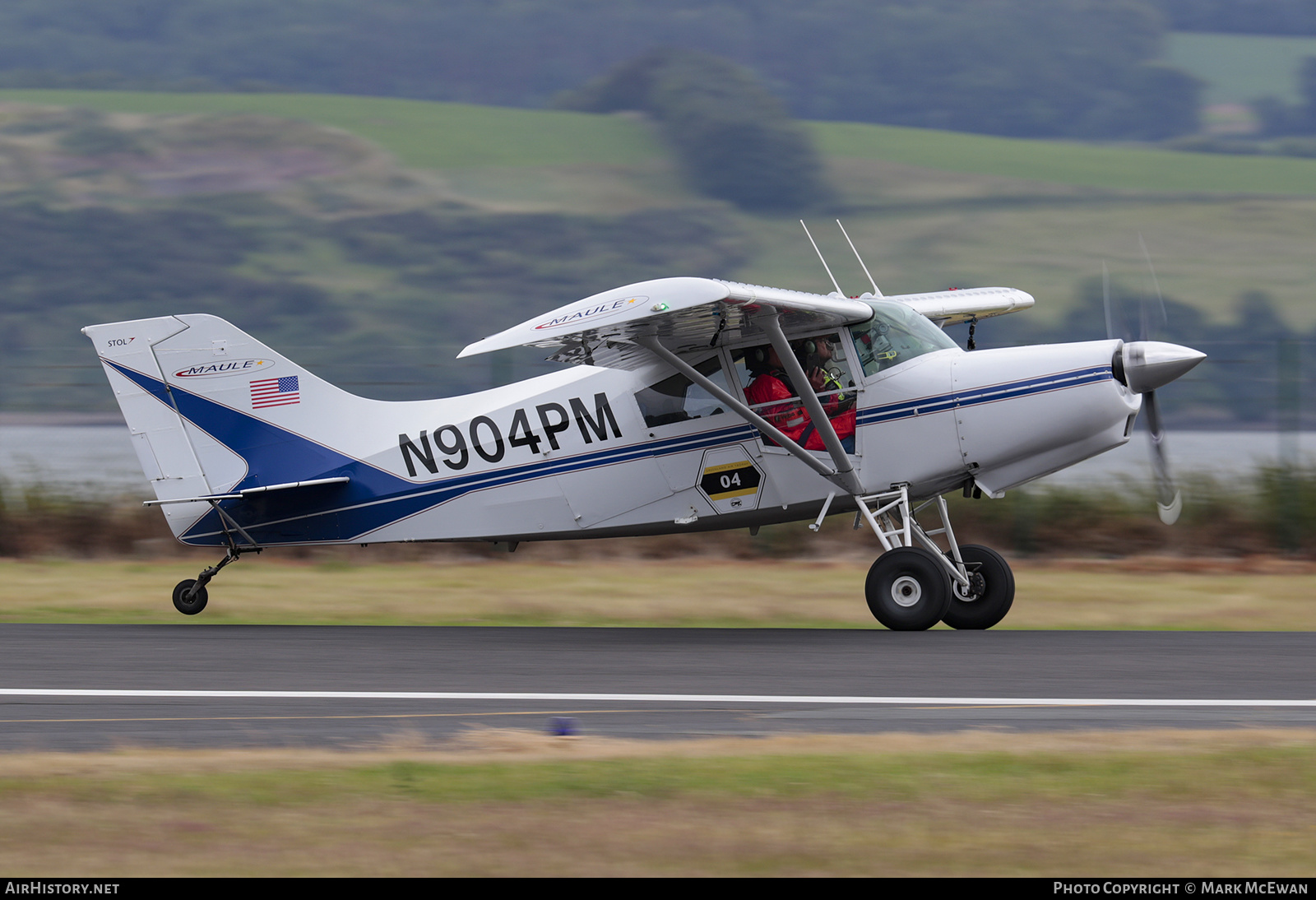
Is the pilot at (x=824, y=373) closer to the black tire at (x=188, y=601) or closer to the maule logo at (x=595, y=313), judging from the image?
the maule logo at (x=595, y=313)

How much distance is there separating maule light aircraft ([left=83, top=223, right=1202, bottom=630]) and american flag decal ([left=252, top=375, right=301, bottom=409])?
0.02 m

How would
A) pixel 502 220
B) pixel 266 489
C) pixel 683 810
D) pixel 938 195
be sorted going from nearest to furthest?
pixel 683 810 < pixel 266 489 < pixel 502 220 < pixel 938 195

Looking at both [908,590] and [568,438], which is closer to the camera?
[908,590]

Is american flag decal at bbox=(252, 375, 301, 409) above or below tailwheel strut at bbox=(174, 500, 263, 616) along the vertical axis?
above

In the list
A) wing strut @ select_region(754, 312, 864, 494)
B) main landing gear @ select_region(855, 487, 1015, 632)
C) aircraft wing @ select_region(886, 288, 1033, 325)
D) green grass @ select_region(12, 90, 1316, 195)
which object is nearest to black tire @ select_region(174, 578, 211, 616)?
wing strut @ select_region(754, 312, 864, 494)

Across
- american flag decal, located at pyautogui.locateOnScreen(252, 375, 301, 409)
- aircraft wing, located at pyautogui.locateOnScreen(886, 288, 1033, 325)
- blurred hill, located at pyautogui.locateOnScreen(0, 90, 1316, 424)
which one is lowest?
american flag decal, located at pyautogui.locateOnScreen(252, 375, 301, 409)

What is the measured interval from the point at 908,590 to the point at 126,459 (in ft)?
42.0

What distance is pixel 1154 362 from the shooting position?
35.2 ft

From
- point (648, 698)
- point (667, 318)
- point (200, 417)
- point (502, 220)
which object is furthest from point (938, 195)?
point (648, 698)

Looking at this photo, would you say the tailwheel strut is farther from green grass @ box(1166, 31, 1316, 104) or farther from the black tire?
green grass @ box(1166, 31, 1316, 104)

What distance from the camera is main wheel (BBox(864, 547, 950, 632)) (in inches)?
421

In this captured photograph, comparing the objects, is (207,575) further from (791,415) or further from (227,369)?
(791,415)
